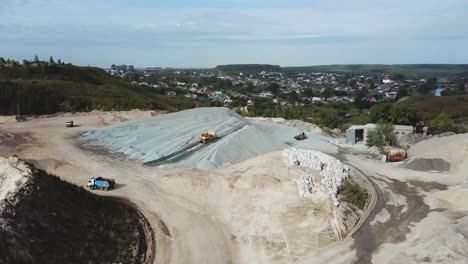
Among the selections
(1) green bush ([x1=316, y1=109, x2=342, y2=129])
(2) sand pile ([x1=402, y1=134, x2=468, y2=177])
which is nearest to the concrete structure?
(2) sand pile ([x1=402, y1=134, x2=468, y2=177])

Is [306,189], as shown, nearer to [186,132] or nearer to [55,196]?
[55,196]

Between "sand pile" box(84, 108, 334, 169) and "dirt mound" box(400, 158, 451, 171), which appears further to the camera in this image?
"sand pile" box(84, 108, 334, 169)

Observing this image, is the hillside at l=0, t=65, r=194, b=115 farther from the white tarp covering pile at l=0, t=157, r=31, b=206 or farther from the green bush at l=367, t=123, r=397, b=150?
the green bush at l=367, t=123, r=397, b=150

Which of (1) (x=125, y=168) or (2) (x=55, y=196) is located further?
(1) (x=125, y=168)

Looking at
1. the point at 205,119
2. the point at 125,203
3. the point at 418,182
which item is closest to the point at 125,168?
the point at 125,203

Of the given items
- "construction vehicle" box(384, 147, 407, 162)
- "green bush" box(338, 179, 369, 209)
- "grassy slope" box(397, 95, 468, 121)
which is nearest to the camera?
"green bush" box(338, 179, 369, 209)

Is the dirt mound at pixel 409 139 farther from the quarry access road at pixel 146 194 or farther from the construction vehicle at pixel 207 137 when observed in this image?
the quarry access road at pixel 146 194
